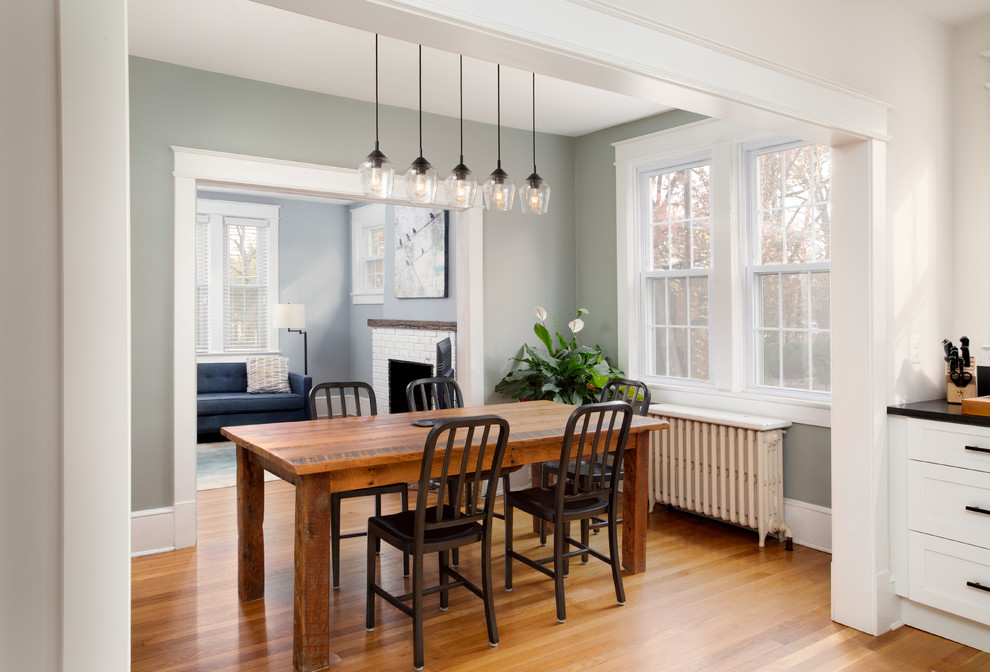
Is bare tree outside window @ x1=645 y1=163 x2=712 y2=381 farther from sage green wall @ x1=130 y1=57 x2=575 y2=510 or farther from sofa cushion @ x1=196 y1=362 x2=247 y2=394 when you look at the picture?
sofa cushion @ x1=196 y1=362 x2=247 y2=394

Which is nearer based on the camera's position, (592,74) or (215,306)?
(592,74)

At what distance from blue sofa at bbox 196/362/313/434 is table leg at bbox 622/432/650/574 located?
15.2 ft

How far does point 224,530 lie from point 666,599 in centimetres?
275

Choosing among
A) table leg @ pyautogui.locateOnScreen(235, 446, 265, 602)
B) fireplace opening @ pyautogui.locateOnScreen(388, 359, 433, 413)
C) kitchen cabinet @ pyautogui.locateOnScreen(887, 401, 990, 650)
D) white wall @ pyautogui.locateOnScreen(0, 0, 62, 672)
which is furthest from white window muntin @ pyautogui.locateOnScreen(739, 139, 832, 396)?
white wall @ pyautogui.locateOnScreen(0, 0, 62, 672)

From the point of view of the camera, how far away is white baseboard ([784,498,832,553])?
12.9ft

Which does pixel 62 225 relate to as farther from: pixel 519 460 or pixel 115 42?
pixel 519 460

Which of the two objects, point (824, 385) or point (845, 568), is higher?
point (824, 385)

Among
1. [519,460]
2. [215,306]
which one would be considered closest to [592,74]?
[519,460]

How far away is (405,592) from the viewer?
3.37 m

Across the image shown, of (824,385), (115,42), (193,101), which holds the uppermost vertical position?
(193,101)

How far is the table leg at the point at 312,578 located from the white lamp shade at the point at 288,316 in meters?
5.53

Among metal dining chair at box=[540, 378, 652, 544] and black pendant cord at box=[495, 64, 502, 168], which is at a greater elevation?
black pendant cord at box=[495, 64, 502, 168]

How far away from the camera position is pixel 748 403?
14.3 feet

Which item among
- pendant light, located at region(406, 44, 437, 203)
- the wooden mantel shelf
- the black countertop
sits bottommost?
the black countertop
